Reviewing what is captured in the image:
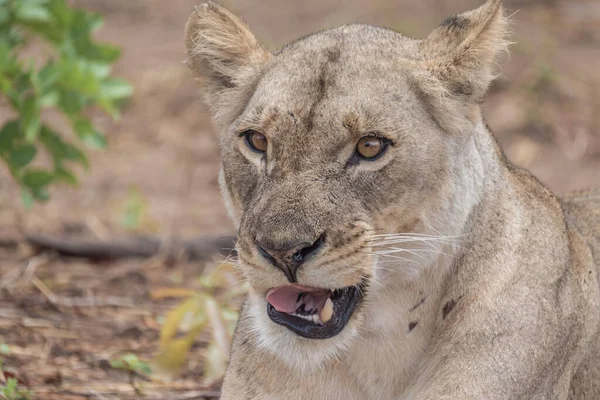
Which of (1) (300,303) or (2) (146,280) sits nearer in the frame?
(1) (300,303)

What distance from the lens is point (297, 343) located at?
9.72 ft

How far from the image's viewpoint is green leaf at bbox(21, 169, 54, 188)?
5.34m

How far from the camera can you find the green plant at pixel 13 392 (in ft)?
12.3

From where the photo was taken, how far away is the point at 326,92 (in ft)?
10.0

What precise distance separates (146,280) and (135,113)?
155 inches

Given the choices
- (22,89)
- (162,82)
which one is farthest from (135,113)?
(22,89)

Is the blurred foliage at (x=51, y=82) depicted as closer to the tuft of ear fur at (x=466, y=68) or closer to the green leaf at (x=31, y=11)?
the green leaf at (x=31, y=11)

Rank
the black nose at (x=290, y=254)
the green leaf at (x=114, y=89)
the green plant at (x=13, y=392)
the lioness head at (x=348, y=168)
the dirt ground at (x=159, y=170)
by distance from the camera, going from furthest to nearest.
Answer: the green leaf at (x=114, y=89) < the dirt ground at (x=159, y=170) < the green plant at (x=13, y=392) < the lioness head at (x=348, y=168) < the black nose at (x=290, y=254)

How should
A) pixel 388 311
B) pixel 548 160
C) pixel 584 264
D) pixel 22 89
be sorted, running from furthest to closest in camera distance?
→ pixel 548 160, pixel 22 89, pixel 584 264, pixel 388 311

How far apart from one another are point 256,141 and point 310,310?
0.52 meters

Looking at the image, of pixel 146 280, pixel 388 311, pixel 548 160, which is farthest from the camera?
pixel 548 160

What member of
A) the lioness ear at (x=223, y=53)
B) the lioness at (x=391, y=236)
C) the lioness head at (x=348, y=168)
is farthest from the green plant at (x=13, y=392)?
the lioness ear at (x=223, y=53)

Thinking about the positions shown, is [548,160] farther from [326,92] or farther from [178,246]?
[326,92]

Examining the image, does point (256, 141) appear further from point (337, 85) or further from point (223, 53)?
point (223, 53)
